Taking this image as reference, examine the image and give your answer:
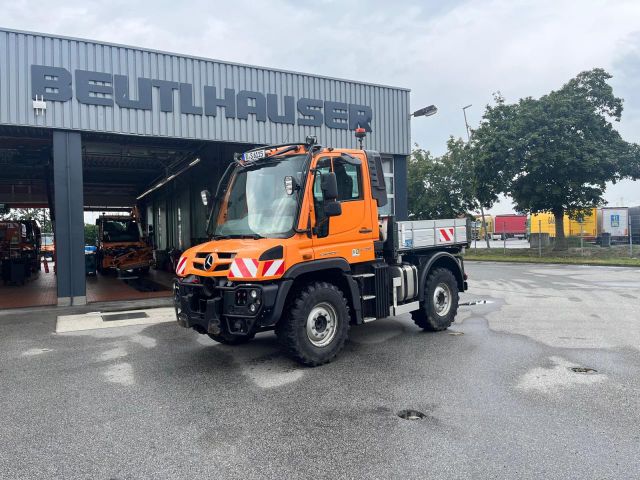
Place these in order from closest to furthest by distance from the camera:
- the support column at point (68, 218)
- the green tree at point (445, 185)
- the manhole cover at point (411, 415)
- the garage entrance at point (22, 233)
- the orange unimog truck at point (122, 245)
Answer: the manhole cover at point (411, 415), the support column at point (68, 218), the garage entrance at point (22, 233), the orange unimog truck at point (122, 245), the green tree at point (445, 185)

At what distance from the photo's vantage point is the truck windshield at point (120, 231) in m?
20.8

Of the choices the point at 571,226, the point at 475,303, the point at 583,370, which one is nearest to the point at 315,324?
the point at 583,370

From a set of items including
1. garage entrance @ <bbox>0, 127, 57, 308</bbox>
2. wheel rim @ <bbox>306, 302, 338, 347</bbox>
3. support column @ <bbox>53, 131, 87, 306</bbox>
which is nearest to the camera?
wheel rim @ <bbox>306, 302, 338, 347</bbox>

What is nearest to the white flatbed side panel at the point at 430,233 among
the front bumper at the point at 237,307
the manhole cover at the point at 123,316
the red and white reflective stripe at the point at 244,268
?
the front bumper at the point at 237,307

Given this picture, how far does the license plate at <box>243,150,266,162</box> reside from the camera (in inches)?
262

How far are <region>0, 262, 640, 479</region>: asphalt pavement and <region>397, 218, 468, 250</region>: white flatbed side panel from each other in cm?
150

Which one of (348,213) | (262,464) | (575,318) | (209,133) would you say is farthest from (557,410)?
(209,133)

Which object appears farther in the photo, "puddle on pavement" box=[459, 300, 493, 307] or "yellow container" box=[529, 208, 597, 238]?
"yellow container" box=[529, 208, 597, 238]

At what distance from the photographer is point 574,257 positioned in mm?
26500

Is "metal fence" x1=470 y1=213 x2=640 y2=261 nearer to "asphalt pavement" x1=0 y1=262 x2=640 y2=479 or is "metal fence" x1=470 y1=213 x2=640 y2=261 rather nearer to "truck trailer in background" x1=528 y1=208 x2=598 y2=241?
"truck trailer in background" x1=528 y1=208 x2=598 y2=241

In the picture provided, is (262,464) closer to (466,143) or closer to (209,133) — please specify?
(209,133)

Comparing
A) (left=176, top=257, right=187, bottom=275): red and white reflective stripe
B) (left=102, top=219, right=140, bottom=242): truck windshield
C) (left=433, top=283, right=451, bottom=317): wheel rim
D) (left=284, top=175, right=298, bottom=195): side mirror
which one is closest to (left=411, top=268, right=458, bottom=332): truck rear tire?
(left=433, top=283, right=451, bottom=317): wheel rim

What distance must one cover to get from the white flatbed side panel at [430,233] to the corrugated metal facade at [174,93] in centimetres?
721

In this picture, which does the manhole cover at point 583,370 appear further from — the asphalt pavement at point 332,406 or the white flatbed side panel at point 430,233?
the white flatbed side panel at point 430,233
